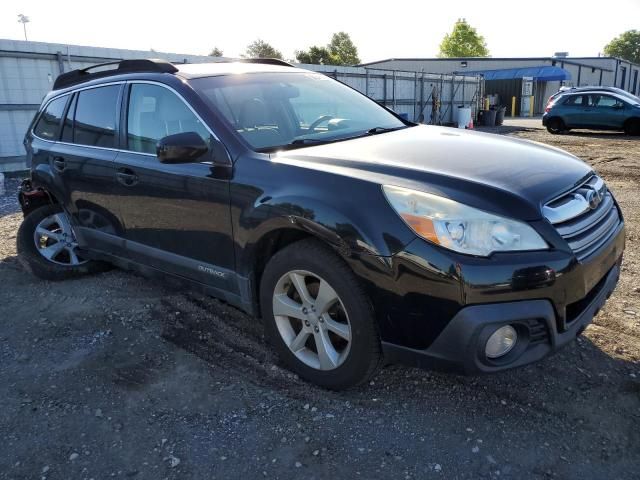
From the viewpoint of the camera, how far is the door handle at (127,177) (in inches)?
142

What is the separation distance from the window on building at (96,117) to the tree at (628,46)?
132141mm

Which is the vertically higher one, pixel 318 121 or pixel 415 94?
pixel 318 121

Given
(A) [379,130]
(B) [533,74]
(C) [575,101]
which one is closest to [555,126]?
(C) [575,101]

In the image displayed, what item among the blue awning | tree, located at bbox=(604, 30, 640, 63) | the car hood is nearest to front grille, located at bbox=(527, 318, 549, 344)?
the car hood

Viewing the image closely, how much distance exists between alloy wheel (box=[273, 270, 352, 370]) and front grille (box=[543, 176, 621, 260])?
1.09 meters

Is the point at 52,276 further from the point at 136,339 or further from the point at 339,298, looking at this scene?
the point at 339,298

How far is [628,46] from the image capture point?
11438 centimetres

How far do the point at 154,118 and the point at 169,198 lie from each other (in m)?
0.61

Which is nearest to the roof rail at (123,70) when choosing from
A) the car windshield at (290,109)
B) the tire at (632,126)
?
the car windshield at (290,109)

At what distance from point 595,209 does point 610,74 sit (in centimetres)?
5945

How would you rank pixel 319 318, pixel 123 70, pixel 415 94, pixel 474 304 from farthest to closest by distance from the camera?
pixel 415 94 → pixel 123 70 → pixel 319 318 → pixel 474 304

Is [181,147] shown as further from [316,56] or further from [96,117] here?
[316,56]

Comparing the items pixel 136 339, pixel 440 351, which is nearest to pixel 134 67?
pixel 136 339

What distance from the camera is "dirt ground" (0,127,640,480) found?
241 cm
